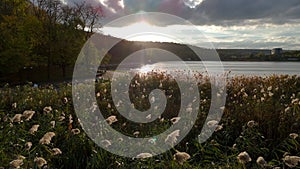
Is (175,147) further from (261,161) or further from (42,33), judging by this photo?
(42,33)

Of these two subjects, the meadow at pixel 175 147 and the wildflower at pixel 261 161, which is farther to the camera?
the meadow at pixel 175 147

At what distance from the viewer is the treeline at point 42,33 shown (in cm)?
3344

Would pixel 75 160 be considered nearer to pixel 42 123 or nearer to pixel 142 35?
pixel 42 123

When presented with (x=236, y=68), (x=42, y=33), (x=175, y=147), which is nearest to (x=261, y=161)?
(x=175, y=147)

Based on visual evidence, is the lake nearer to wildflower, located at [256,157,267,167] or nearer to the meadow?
the meadow

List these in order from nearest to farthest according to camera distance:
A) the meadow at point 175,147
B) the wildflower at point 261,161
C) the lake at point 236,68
Result: the wildflower at point 261,161 → the meadow at point 175,147 → the lake at point 236,68

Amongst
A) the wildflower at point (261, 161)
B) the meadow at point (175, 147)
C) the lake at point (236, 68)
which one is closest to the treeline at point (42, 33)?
the lake at point (236, 68)

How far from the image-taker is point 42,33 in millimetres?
41844

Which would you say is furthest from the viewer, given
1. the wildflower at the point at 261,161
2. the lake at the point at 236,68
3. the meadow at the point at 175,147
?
the lake at the point at 236,68

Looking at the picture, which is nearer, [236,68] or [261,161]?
[261,161]

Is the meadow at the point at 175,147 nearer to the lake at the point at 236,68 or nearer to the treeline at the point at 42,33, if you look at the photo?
the lake at the point at 236,68

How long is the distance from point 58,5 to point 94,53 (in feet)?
28.1

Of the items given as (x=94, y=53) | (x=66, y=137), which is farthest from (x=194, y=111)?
(x=94, y=53)

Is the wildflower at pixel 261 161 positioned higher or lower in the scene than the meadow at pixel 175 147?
higher
